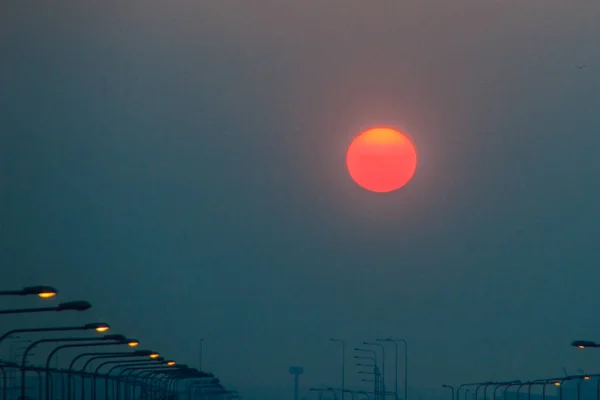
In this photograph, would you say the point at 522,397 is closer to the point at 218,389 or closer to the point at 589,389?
the point at 589,389

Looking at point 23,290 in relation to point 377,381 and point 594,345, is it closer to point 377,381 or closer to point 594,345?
point 594,345

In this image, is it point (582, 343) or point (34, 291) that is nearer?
point (34, 291)

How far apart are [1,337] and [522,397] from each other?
497 feet

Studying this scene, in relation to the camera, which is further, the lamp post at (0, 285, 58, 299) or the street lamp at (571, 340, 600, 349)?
the street lamp at (571, 340, 600, 349)

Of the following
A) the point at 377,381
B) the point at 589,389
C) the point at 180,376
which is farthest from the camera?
the point at 589,389

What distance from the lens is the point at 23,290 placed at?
31781mm

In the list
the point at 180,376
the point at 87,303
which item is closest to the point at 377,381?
the point at 180,376

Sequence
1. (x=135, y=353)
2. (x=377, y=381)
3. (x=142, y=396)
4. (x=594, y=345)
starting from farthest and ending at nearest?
(x=377, y=381) < (x=142, y=396) < (x=135, y=353) < (x=594, y=345)

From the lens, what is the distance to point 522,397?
17500cm

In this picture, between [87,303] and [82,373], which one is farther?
[82,373]

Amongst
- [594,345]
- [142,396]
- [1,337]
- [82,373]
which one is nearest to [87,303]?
[1,337]

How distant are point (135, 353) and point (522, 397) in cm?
12960

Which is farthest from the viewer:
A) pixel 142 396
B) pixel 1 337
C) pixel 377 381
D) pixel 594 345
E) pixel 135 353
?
pixel 377 381

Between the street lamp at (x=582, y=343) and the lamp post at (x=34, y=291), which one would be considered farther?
the street lamp at (x=582, y=343)
